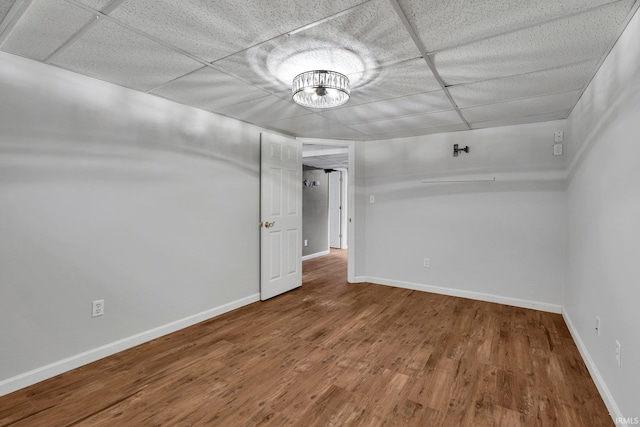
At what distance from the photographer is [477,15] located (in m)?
1.50

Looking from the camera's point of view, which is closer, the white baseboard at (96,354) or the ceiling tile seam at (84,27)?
the ceiling tile seam at (84,27)

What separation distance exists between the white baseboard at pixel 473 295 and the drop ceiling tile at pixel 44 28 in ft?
13.4

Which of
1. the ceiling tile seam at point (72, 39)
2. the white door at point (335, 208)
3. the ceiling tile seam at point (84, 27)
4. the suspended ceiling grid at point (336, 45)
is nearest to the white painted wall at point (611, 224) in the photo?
the suspended ceiling grid at point (336, 45)

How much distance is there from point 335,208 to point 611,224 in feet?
22.0

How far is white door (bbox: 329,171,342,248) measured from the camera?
8.34 metres

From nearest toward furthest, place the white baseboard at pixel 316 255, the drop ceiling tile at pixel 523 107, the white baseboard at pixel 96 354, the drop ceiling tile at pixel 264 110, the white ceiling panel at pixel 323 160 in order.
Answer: the white baseboard at pixel 96 354 → the drop ceiling tile at pixel 523 107 → the drop ceiling tile at pixel 264 110 → the white ceiling panel at pixel 323 160 → the white baseboard at pixel 316 255

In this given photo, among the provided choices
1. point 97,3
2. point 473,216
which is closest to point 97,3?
point 97,3

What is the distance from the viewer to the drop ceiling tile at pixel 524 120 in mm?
3104

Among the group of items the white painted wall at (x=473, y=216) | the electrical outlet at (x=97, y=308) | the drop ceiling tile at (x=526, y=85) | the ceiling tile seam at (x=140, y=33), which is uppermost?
the drop ceiling tile at (x=526, y=85)

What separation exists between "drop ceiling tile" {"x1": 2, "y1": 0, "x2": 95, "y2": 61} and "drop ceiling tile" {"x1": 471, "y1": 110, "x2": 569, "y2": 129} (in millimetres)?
3612

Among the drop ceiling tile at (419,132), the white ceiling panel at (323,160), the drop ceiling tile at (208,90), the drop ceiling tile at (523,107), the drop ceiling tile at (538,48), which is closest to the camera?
the drop ceiling tile at (538,48)

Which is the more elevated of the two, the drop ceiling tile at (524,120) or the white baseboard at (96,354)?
the drop ceiling tile at (524,120)

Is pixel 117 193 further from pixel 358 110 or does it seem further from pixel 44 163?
pixel 358 110

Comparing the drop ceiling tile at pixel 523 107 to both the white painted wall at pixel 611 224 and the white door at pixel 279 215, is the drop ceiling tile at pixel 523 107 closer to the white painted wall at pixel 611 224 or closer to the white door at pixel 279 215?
the white painted wall at pixel 611 224
